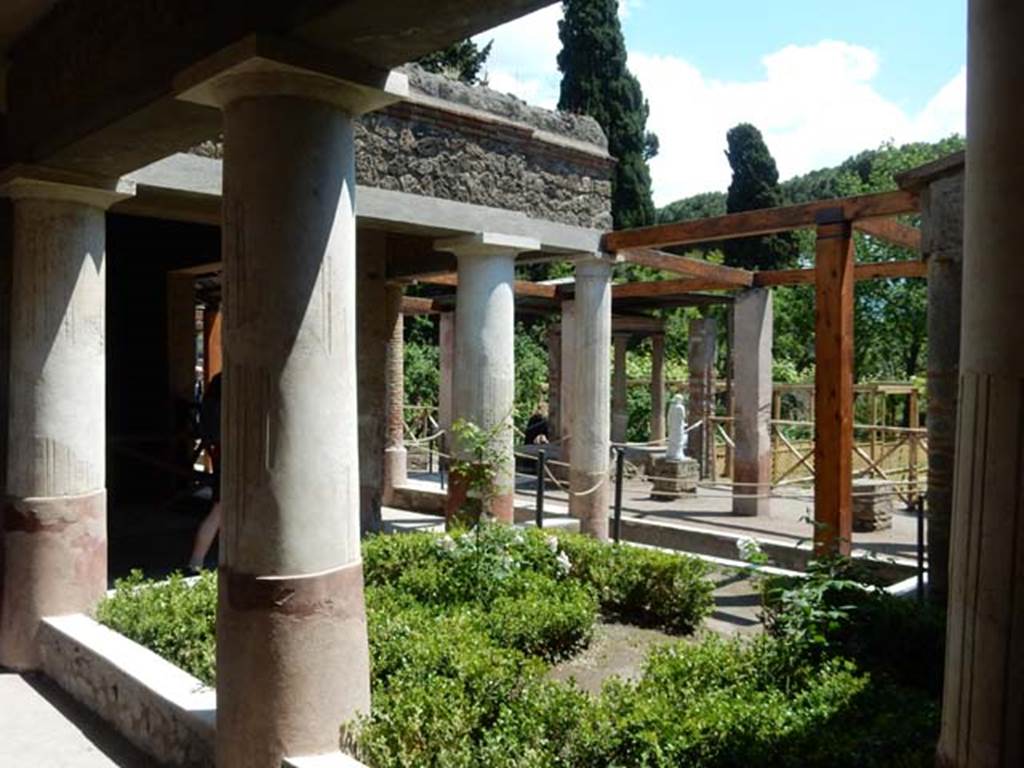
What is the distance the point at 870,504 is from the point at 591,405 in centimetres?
438

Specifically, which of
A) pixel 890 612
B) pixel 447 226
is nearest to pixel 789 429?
pixel 447 226

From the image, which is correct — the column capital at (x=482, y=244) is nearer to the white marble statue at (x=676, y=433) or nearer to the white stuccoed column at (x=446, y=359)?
the white marble statue at (x=676, y=433)

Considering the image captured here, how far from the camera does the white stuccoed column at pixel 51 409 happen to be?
460 centimetres

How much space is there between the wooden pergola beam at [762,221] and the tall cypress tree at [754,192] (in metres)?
17.8

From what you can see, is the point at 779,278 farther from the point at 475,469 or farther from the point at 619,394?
the point at 619,394

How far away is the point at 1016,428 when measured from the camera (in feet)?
4.86

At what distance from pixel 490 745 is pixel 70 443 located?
9.91 ft

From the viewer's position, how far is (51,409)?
15.2 ft

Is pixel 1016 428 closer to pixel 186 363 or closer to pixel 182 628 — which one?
pixel 182 628

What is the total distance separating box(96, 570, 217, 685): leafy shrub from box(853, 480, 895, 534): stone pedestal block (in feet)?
28.0

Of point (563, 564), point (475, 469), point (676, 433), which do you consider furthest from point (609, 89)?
point (563, 564)

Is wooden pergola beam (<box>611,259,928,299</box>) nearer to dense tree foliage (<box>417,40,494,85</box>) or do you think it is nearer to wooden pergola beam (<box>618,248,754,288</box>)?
wooden pergola beam (<box>618,248,754,288</box>)

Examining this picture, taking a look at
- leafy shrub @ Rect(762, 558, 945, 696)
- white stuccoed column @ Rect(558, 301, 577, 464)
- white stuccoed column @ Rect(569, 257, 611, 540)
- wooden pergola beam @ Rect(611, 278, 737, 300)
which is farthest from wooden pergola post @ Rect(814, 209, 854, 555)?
white stuccoed column @ Rect(558, 301, 577, 464)

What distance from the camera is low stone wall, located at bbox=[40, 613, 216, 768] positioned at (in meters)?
3.56
